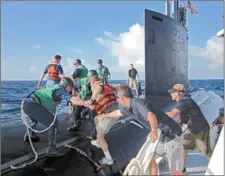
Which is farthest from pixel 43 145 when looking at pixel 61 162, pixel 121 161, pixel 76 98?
pixel 121 161

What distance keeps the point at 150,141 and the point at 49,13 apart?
1.21 m

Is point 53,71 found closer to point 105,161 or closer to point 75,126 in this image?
point 105,161

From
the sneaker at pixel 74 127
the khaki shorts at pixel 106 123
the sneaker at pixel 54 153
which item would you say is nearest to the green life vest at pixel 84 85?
the khaki shorts at pixel 106 123

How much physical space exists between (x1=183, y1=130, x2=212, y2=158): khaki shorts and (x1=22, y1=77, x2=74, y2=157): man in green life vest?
100 centimetres

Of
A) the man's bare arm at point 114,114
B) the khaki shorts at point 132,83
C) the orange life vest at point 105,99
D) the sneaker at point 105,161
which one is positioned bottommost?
the sneaker at point 105,161

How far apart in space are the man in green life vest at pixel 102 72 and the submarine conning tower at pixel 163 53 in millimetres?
565

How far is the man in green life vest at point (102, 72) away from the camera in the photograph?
255 centimetres

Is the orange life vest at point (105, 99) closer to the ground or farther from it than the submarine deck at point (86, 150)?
farther from it

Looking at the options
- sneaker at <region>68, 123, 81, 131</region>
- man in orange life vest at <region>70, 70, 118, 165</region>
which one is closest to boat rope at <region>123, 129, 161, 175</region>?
man in orange life vest at <region>70, 70, 118, 165</region>

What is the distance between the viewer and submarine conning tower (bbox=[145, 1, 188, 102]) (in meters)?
3.20

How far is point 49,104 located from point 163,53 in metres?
1.71

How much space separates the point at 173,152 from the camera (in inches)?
95.0

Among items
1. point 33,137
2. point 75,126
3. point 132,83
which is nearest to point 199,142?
point 132,83

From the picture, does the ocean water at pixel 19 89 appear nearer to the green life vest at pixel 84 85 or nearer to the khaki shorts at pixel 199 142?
the green life vest at pixel 84 85
